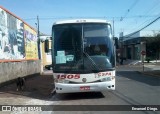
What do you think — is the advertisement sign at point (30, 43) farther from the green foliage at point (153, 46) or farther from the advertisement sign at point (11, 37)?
the green foliage at point (153, 46)

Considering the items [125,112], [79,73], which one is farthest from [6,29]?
[125,112]

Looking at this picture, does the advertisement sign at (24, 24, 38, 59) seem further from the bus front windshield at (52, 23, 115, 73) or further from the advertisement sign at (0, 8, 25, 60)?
the bus front windshield at (52, 23, 115, 73)

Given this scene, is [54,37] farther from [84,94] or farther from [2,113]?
[2,113]

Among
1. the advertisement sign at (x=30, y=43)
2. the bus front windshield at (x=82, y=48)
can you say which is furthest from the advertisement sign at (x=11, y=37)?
the bus front windshield at (x=82, y=48)

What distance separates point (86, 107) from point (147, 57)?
59.5 m

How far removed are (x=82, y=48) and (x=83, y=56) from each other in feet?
1.22

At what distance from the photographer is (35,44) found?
3631cm

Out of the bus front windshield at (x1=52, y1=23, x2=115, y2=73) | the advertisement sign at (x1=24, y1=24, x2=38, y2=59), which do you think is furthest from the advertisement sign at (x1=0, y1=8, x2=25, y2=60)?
the bus front windshield at (x1=52, y1=23, x2=115, y2=73)

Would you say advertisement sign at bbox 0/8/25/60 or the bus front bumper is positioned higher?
advertisement sign at bbox 0/8/25/60

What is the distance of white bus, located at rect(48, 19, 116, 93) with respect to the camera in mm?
15117

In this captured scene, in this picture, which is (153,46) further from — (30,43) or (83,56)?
(83,56)

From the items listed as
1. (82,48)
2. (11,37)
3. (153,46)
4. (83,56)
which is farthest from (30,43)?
(153,46)

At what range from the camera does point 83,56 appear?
15.3m

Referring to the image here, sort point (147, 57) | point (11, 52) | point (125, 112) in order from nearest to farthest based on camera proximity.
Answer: point (125, 112) → point (11, 52) → point (147, 57)
